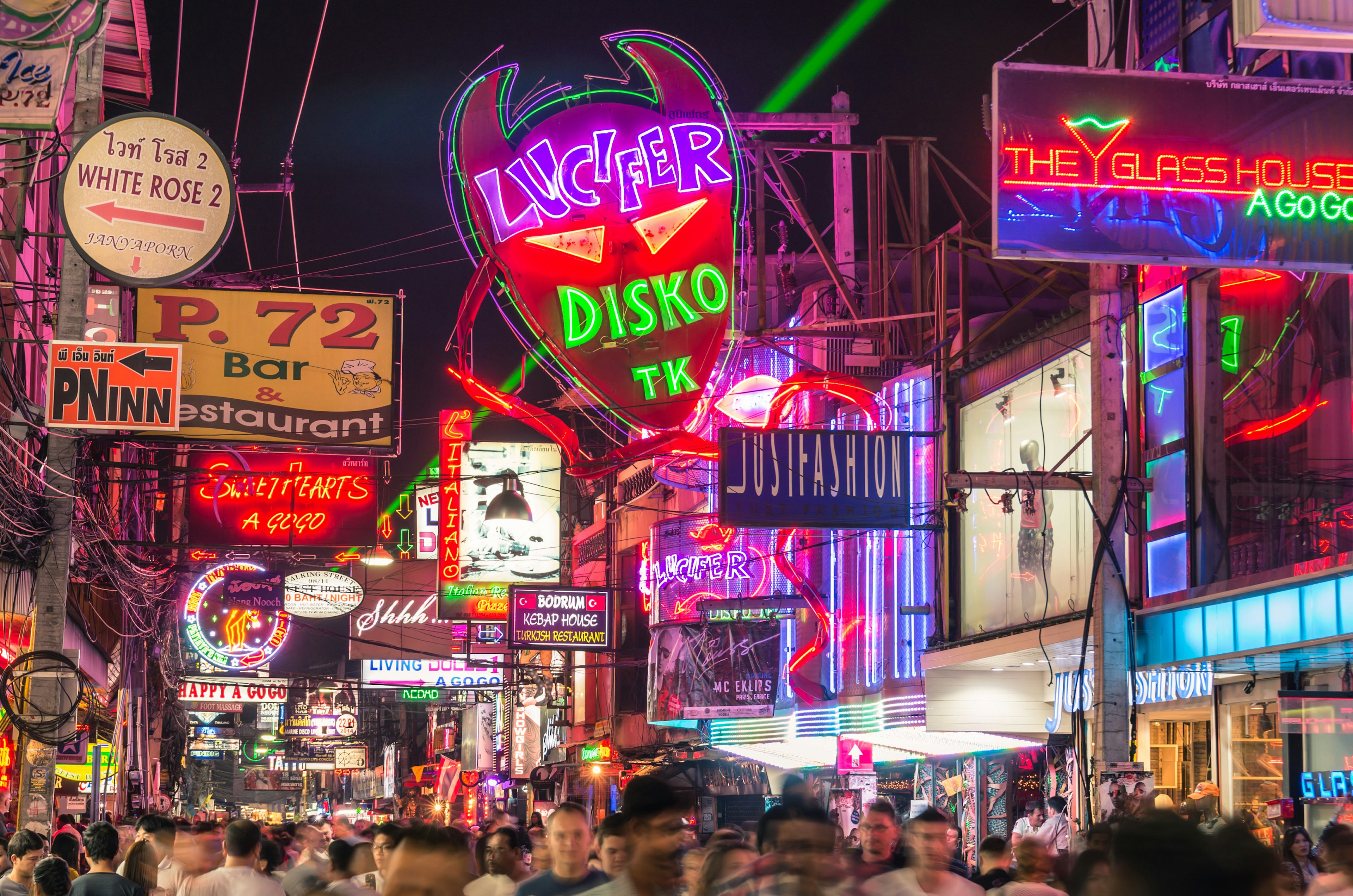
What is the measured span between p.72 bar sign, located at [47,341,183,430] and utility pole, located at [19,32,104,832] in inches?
13.1

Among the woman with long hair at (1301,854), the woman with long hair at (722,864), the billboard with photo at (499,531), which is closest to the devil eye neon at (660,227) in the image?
the billboard with photo at (499,531)

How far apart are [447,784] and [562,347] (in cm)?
4999

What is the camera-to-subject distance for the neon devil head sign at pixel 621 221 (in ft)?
72.6

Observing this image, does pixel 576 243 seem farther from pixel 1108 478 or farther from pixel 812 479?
pixel 1108 478

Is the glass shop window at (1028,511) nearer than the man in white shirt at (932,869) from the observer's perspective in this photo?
No

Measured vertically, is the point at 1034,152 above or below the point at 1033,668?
above

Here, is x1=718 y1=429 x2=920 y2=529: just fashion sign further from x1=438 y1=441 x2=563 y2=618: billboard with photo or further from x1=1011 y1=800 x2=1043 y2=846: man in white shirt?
x1=438 y1=441 x2=563 y2=618: billboard with photo

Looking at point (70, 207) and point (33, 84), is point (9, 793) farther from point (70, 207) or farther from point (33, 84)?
point (33, 84)

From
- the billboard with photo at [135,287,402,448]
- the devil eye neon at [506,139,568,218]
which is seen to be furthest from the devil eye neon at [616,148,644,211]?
the billboard with photo at [135,287,402,448]

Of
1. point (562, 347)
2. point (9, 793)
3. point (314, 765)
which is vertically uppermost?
point (562, 347)

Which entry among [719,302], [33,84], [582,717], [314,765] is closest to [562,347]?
[719,302]

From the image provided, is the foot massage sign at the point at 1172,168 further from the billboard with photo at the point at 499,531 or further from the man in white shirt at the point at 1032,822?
the billboard with photo at the point at 499,531

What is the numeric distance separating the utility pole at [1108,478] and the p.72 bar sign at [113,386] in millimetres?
9773

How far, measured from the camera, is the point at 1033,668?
22453 mm
